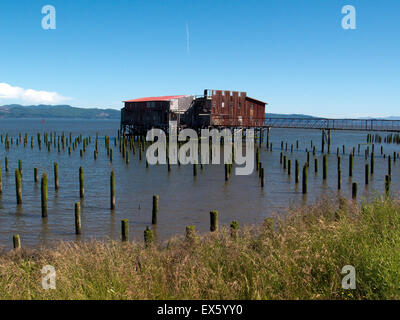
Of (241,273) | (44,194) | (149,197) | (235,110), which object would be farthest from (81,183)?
(235,110)

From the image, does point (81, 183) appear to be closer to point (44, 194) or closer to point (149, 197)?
point (149, 197)

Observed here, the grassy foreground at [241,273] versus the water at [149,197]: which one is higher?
the grassy foreground at [241,273]

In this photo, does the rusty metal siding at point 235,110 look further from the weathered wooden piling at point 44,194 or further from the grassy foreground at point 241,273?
the grassy foreground at point 241,273

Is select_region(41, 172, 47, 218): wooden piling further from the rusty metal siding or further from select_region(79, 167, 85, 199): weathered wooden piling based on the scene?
the rusty metal siding

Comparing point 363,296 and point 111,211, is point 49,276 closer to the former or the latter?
point 363,296

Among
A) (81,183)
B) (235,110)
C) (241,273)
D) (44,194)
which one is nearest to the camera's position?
(241,273)

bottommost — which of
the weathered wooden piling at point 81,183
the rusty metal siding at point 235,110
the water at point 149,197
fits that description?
the water at point 149,197

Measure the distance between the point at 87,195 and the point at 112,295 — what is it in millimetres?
19880

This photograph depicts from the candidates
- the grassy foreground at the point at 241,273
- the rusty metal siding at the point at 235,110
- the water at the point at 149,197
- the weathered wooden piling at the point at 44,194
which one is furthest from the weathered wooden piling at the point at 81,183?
the rusty metal siding at the point at 235,110

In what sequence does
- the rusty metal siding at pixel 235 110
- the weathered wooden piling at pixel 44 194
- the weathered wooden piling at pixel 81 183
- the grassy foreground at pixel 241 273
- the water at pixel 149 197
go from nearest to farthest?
the grassy foreground at pixel 241 273, the water at pixel 149 197, the weathered wooden piling at pixel 44 194, the weathered wooden piling at pixel 81 183, the rusty metal siding at pixel 235 110

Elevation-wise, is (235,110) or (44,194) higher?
(235,110)

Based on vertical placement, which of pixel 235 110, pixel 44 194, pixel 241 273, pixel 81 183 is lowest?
pixel 81 183

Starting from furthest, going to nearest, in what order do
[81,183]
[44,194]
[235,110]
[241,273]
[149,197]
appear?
[235,110] < [149,197] < [81,183] < [44,194] < [241,273]

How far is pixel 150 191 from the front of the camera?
28.4 m
